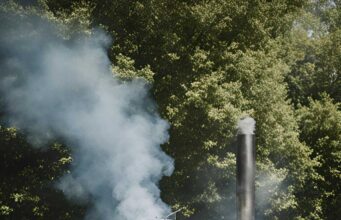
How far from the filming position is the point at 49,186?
16516mm

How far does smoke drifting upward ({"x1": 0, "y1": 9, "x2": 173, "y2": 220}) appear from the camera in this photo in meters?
14.8

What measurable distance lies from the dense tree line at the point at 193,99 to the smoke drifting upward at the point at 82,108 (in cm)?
45

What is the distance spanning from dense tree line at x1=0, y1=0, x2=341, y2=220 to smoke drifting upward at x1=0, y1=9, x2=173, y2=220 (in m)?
0.45

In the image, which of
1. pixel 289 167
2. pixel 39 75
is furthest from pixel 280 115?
pixel 39 75

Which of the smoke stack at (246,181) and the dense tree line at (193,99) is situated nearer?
the smoke stack at (246,181)

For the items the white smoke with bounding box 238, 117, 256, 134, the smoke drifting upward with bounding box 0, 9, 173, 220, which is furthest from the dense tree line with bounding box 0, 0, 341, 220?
the white smoke with bounding box 238, 117, 256, 134

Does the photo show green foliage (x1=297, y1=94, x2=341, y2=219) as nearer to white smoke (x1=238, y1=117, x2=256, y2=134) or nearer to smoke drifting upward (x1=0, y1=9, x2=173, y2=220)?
smoke drifting upward (x1=0, y1=9, x2=173, y2=220)

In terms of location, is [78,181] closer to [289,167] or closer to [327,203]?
[289,167]

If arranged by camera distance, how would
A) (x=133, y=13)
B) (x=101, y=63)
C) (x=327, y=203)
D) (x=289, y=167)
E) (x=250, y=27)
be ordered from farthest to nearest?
(x=327, y=203), (x=289, y=167), (x=250, y=27), (x=133, y=13), (x=101, y=63)

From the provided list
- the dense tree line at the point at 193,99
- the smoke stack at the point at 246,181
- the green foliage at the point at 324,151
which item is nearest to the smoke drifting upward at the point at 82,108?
the dense tree line at the point at 193,99

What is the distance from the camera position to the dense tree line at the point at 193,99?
16156mm

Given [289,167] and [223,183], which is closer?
[223,183]

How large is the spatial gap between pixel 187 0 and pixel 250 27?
3093 millimetres

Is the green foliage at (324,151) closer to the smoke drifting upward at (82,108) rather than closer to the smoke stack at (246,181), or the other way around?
the smoke drifting upward at (82,108)
